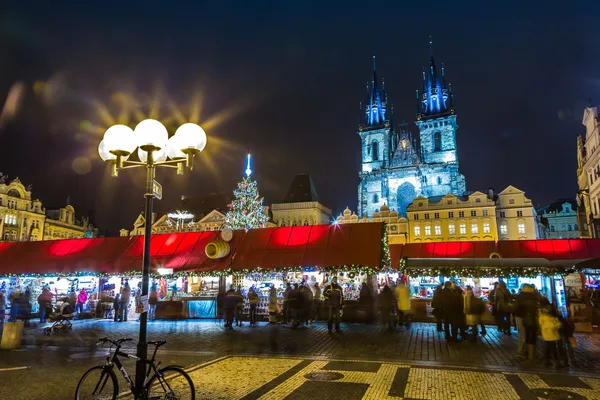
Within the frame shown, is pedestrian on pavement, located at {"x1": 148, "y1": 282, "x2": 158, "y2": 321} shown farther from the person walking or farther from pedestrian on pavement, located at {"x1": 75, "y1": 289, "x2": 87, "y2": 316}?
the person walking

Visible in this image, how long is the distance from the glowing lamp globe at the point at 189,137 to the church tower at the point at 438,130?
67.1m

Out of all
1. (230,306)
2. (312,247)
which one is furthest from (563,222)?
(230,306)

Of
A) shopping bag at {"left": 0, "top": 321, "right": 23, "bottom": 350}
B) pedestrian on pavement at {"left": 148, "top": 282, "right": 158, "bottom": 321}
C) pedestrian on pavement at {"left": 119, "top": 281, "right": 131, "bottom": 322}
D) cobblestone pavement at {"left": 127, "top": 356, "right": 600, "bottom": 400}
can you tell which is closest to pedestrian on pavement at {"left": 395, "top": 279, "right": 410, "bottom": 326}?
cobblestone pavement at {"left": 127, "top": 356, "right": 600, "bottom": 400}

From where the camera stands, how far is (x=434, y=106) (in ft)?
258

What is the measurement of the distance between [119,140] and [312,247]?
11.7m

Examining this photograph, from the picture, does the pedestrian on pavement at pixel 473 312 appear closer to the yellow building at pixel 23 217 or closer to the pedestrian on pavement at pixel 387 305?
the pedestrian on pavement at pixel 387 305

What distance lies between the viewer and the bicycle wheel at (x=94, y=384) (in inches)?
227

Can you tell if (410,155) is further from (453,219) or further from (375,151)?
(453,219)

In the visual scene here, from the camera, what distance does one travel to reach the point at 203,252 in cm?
1828

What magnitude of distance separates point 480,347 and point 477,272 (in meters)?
6.67

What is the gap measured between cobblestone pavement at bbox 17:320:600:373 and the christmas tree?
2383 cm

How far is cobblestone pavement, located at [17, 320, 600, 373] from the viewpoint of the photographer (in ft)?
32.8

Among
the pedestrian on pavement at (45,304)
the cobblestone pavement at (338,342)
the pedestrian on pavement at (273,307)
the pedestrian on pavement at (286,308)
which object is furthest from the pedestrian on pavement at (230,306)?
the pedestrian on pavement at (45,304)

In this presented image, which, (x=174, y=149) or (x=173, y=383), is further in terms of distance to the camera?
(x=174, y=149)
